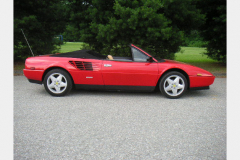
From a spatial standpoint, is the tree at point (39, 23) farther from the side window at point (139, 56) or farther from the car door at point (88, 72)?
the side window at point (139, 56)

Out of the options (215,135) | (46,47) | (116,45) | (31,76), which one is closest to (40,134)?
(215,135)

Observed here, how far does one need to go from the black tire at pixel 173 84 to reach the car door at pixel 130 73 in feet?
0.69

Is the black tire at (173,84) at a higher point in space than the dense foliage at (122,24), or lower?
lower

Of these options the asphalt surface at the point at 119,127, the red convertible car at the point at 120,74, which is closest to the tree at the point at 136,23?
the red convertible car at the point at 120,74

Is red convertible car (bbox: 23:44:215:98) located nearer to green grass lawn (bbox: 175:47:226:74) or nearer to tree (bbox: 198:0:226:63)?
green grass lawn (bbox: 175:47:226:74)

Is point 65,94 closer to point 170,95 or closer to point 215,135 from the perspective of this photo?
point 170,95

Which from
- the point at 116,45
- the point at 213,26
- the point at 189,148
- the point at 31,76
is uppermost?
the point at 213,26

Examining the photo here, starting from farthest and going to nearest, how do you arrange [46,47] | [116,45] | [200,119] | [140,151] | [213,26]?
1. [46,47]
2. [213,26]
3. [116,45]
4. [200,119]
5. [140,151]

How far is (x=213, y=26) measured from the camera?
37.6ft

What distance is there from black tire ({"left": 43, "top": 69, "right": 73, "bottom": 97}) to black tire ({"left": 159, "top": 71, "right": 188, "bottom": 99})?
2170 millimetres

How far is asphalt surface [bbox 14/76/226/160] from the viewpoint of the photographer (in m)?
2.95

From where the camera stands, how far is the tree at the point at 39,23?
37.4 ft

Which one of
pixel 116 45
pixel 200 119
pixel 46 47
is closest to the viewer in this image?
pixel 200 119

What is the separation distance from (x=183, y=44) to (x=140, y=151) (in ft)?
27.7
